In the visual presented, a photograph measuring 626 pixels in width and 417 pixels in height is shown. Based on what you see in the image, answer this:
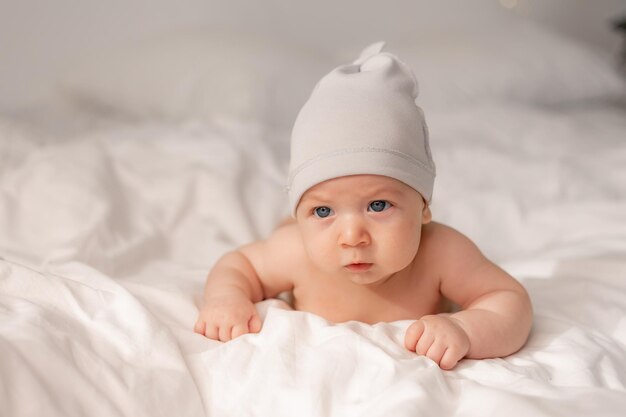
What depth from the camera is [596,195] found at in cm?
178

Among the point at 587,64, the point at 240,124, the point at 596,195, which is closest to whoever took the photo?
the point at 596,195

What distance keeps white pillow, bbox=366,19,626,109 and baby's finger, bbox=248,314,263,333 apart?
1.43 meters

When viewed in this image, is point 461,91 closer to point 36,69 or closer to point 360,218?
point 36,69

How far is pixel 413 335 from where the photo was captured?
1045mm

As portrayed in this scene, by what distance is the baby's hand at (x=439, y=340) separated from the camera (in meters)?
1.03

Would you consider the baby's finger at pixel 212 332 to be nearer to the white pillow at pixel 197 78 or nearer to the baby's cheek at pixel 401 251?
the baby's cheek at pixel 401 251

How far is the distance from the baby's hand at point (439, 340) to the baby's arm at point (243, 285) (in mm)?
222

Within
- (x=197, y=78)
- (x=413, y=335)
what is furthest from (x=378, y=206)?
(x=197, y=78)

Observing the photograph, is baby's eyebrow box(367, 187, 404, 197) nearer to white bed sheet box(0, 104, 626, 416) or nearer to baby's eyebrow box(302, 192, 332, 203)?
baby's eyebrow box(302, 192, 332, 203)

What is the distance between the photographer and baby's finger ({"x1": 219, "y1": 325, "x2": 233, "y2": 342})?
111 cm

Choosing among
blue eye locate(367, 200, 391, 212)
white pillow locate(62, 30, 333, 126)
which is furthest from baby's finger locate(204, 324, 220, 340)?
white pillow locate(62, 30, 333, 126)

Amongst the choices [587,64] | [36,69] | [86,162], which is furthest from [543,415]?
[36,69]

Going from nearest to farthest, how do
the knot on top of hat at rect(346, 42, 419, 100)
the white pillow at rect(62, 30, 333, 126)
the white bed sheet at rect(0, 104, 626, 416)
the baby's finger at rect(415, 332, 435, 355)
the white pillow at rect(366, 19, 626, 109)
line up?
1. the white bed sheet at rect(0, 104, 626, 416)
2. the baby's finger at rect(415, 332, 435, 355)
3. the knot on top of hat at rect(346, 42, 419, 100)
4. the white pillow at rect(62, 30, 333, 126)
5. the white pillow at rect(366, 19, 626, 109)

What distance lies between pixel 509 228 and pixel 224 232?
0.58 metres
